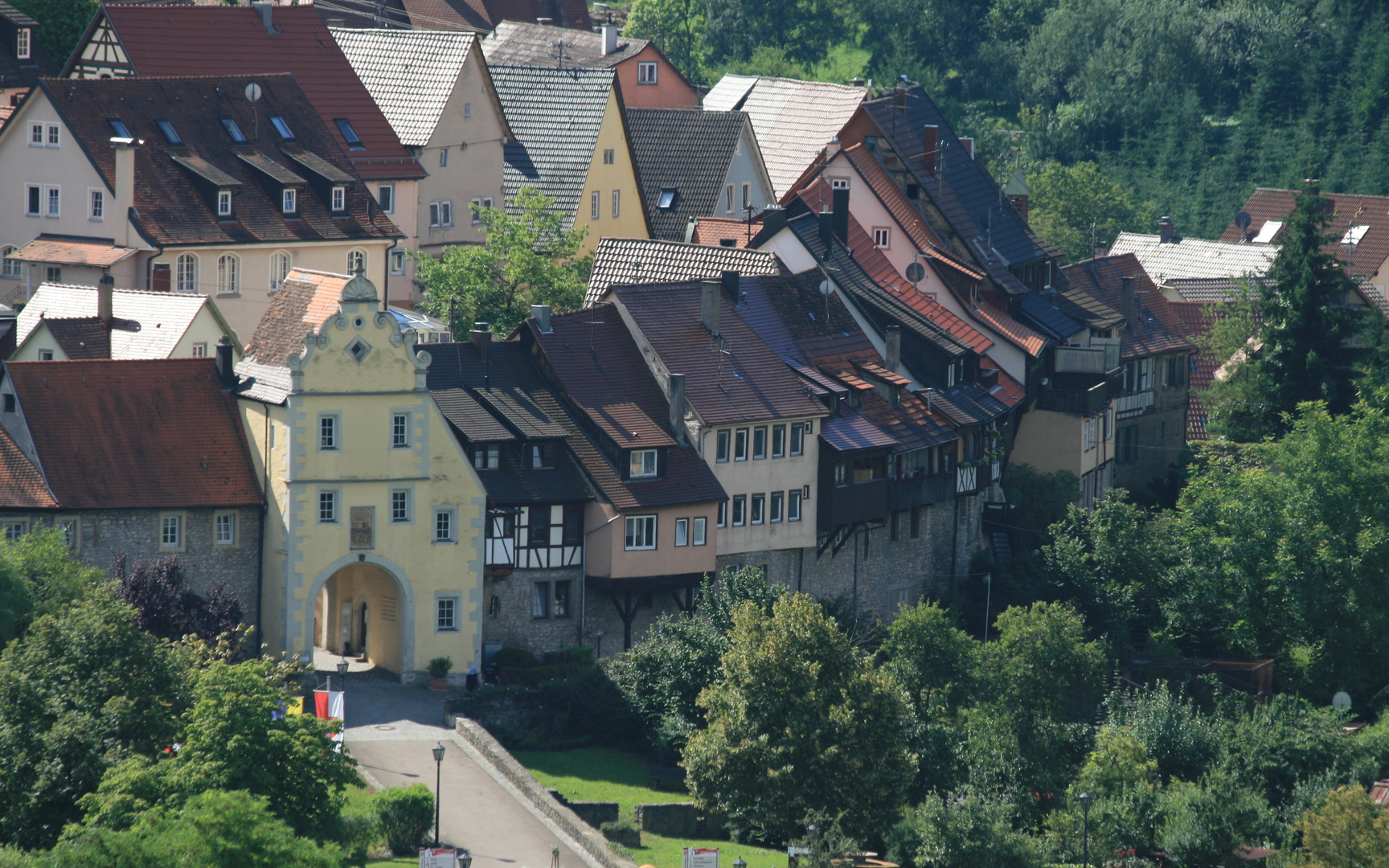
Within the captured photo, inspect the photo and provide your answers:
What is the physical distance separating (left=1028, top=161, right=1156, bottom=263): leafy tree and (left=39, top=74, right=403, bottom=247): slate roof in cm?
5243

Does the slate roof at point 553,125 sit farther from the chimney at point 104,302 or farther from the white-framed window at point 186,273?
the chimney at point 104,302

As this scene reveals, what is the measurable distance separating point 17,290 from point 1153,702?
3944 cm

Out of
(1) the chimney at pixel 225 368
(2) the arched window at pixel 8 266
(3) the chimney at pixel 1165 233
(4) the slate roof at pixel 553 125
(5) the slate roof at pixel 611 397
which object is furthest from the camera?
(3) the chimney at pixel 1165 233

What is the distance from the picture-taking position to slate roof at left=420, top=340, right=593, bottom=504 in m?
71.2

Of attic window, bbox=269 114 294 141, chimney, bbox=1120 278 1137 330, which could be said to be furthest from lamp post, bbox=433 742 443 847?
chimney, bbox=1120 278 1137 330

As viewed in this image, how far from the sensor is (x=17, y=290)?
8381 centimetres

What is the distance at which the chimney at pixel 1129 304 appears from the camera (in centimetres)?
10025

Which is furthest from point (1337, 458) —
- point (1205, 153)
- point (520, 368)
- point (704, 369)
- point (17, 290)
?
point (1205, 153)

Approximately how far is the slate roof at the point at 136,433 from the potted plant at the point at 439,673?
653cm

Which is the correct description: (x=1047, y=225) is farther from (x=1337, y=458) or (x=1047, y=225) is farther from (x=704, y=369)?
(x=704, y=369)

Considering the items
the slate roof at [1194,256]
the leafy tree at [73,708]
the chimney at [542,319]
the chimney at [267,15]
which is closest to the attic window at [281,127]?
the chimney at [267,15]

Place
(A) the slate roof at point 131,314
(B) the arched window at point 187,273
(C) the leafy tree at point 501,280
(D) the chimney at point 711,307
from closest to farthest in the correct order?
(A) the slate roof at point 131,314
(D) the chimney at point 711,307
(B) the arched window at point 187,273
(C) the leafy tree at point 501,280

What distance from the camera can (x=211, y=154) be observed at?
8469cm

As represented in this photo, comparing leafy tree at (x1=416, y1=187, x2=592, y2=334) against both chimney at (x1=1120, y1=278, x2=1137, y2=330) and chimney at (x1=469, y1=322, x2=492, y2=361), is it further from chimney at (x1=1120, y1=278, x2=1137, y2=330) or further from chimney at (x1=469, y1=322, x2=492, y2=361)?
chimney at (x1=1120, y1=278, x2=1137, y2=330)
